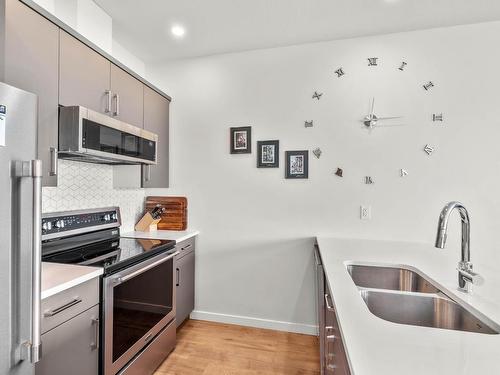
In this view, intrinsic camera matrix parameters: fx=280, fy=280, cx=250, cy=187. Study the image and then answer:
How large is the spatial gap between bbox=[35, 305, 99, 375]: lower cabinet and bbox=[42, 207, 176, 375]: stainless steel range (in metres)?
0.06

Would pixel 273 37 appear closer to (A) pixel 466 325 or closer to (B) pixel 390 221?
(B) pixel 390 221

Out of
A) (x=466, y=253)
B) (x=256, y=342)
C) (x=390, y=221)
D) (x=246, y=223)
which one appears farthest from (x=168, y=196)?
(x=466, y=253)

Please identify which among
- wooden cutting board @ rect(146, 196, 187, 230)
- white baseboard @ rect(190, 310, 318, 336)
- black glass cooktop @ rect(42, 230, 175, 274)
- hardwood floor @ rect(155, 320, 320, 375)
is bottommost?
hardwood floor @ rect(155, 320, 320, 375)

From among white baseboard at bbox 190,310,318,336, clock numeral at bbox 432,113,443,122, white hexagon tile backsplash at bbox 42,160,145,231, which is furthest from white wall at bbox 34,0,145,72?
clock numeral at bbox 432,113,443,122

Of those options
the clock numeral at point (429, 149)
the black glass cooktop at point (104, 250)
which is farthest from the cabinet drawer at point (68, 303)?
the clock numeral at point (429, 149)

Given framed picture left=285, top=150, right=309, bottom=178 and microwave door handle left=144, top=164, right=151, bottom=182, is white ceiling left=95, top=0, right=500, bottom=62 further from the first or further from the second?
microwave door handle left=144, top=164, right=151, bottom=182

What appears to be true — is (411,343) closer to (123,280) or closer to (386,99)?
(123,280)

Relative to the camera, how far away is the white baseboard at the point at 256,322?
2.50m

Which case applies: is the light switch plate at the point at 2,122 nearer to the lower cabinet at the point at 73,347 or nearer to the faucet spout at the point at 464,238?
the lower cabinet at the point at 73,347

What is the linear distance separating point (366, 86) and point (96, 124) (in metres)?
2.12

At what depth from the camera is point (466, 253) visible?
45.5 inches

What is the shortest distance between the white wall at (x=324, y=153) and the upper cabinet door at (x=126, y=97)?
523 mm

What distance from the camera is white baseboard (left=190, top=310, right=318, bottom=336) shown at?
250 centimetres

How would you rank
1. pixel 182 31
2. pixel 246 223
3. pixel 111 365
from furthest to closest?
1. pixel 246 223
2. pixel 182 31
3. pixel 111 365
